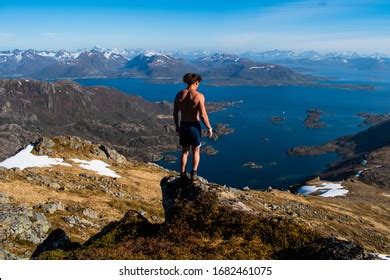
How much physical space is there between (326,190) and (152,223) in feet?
379

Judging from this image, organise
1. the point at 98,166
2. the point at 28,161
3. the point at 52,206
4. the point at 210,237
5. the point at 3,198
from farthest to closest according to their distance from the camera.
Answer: the point at 98,166
the point at 28,161
the point at 3,198
the point at 52,206
the point at 210,237

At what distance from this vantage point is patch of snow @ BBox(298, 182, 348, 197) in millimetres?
126469

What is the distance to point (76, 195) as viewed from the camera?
4800 cm

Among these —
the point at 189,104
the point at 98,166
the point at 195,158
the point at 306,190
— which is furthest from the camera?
the point at 306,190

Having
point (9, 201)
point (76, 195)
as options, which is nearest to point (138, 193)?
point (76, 195)

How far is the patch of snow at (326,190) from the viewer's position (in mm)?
126469

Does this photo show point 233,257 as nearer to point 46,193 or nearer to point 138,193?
point 46,193

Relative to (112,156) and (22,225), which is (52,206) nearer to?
(22,225)

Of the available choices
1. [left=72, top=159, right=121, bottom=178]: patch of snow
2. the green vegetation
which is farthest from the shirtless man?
[left=72, top=159, right=121, bottom=178]: patch of snow

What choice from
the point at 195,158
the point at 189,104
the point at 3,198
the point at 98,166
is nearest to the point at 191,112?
the point at 189,104

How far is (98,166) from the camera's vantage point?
250 ft

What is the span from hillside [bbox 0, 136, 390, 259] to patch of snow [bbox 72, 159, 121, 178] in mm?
2951

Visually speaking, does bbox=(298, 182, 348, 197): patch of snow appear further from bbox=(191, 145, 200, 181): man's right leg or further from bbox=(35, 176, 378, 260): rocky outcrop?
bbox=(35, 176, 378, 260): rocky outcrop
